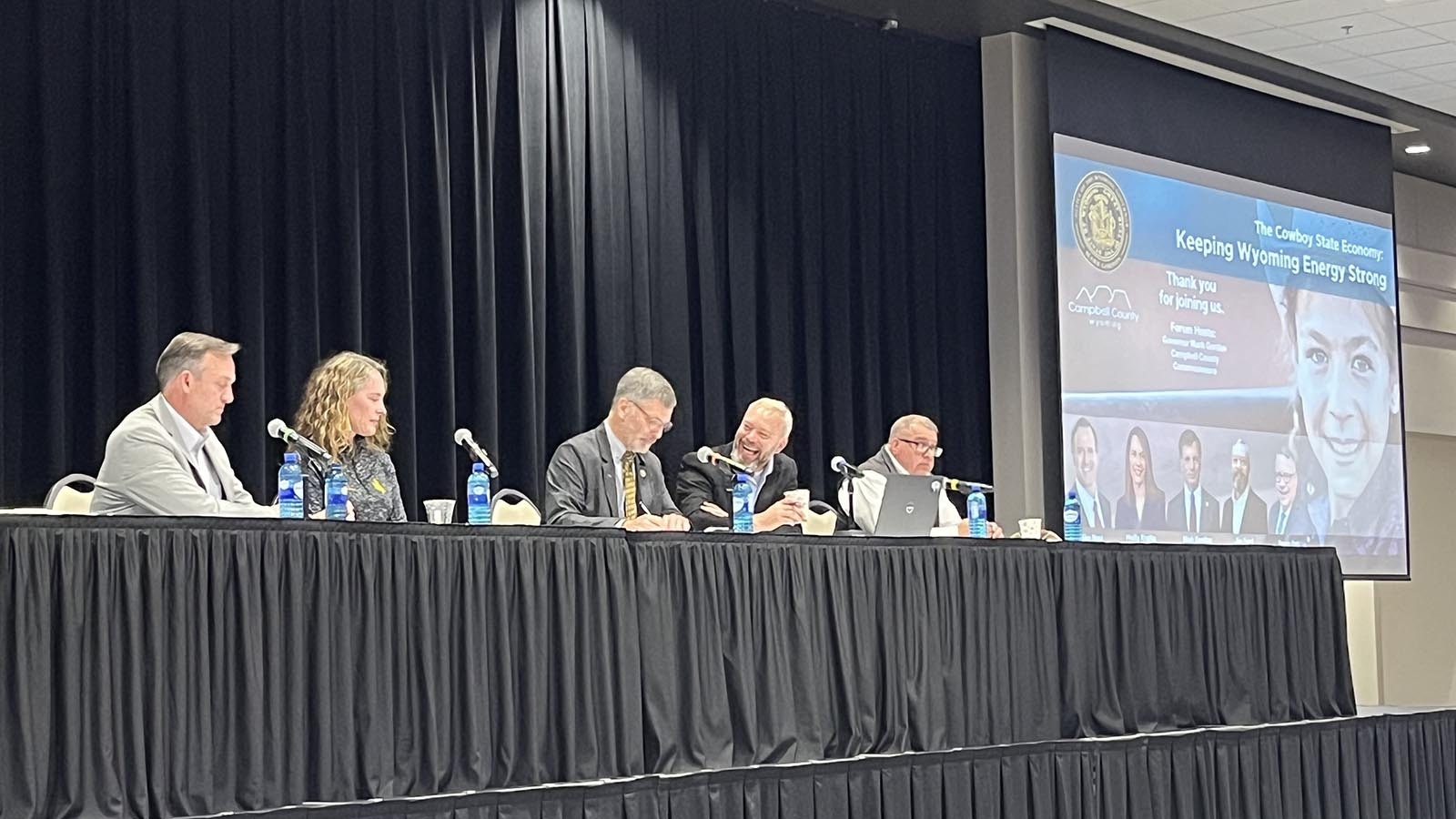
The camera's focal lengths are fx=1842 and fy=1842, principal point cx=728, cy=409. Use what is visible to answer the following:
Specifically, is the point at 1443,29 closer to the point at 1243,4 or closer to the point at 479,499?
the point at 1243,4

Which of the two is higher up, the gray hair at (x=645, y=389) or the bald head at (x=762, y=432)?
the gray hair at (x=645, y=389)

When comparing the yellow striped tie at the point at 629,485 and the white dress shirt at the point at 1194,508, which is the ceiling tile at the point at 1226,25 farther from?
the yellow striped tie at the point at 629,485

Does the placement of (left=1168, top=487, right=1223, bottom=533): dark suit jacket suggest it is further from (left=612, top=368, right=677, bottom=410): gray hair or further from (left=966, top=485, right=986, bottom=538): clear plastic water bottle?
(left=612, top=368, right=677, bottom=410): gray hair

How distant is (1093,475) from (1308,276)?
6.42 ft

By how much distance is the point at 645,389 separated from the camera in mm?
5016

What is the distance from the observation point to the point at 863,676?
452 cm

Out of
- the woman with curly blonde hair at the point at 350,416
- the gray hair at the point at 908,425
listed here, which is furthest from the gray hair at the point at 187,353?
the gray hair at the point at 908,425

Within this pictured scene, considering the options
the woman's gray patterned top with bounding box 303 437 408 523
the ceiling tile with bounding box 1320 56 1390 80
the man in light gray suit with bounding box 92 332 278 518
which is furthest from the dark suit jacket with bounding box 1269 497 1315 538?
the man in light gray suit with bounding box 92 332 278 518

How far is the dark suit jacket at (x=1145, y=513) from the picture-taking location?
24.5 ft

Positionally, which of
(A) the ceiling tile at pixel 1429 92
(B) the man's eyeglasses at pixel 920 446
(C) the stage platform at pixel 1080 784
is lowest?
(C) the stage platform at pixel 1080 784

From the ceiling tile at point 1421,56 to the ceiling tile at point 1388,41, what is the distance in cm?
6

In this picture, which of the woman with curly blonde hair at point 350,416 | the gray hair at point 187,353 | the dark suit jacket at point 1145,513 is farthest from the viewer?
the dark suit jacket at point 1145,513

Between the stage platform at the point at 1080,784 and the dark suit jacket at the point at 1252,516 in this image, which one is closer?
the stage platform at the point at 1080,784

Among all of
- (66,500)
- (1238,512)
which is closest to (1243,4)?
(1238,512)
